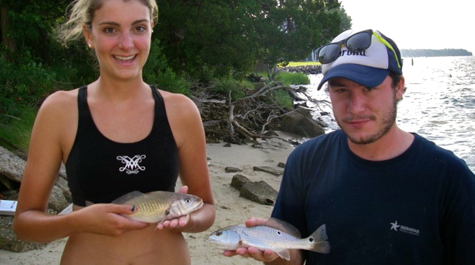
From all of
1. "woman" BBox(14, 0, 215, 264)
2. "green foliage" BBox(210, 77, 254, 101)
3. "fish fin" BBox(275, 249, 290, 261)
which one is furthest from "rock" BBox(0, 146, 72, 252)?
"green foliage" BBox(210, 77, 254, 101)

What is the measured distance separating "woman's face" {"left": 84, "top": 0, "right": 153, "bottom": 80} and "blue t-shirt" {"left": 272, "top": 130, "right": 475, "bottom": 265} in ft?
3.92

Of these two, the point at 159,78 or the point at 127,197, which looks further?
the point at 159,78

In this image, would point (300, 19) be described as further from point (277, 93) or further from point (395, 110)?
point (395, 110)

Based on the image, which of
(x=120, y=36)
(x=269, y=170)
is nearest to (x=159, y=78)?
(x=269, y=170)

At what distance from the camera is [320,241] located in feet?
7.35

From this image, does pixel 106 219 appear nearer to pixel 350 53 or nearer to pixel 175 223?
pixel 175 223

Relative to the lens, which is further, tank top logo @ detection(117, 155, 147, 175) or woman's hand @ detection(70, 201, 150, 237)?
tank top logo @ detection(117, 155, 147, 175)

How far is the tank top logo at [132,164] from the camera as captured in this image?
2.52 metres

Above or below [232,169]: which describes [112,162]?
above

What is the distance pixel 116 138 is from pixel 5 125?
297 inches

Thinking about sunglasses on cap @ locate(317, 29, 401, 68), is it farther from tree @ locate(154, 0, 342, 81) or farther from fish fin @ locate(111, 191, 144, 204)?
tree @ locate(154, 0, 342, 81)

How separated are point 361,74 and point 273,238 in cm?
93

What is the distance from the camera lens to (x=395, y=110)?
7.54 ft

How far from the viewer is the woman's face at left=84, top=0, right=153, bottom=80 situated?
2551mm
